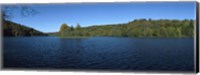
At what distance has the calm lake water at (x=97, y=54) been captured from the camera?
29.8 ft

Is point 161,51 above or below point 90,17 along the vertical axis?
below

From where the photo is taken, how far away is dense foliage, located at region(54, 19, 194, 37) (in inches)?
348

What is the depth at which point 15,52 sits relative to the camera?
30.7 ft

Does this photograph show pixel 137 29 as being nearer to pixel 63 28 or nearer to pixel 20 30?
pixel 63 28

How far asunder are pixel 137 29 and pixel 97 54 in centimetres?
100

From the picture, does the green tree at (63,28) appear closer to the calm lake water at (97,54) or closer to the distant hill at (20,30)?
the calm lake water at (97,54)

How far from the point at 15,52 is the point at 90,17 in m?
1.79

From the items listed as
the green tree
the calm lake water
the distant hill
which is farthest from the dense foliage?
the distant hill

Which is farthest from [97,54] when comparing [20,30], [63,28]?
[20,30]

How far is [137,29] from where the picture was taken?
30.0 ft

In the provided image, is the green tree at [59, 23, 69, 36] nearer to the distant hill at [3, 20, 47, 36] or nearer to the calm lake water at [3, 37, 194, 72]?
the calm lake water at [3, 37, 194, 72]

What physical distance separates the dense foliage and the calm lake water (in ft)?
0.41

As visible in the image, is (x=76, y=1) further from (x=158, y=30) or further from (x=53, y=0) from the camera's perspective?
(x=158, y=30)

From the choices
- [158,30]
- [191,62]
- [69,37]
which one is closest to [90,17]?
[69,37]
